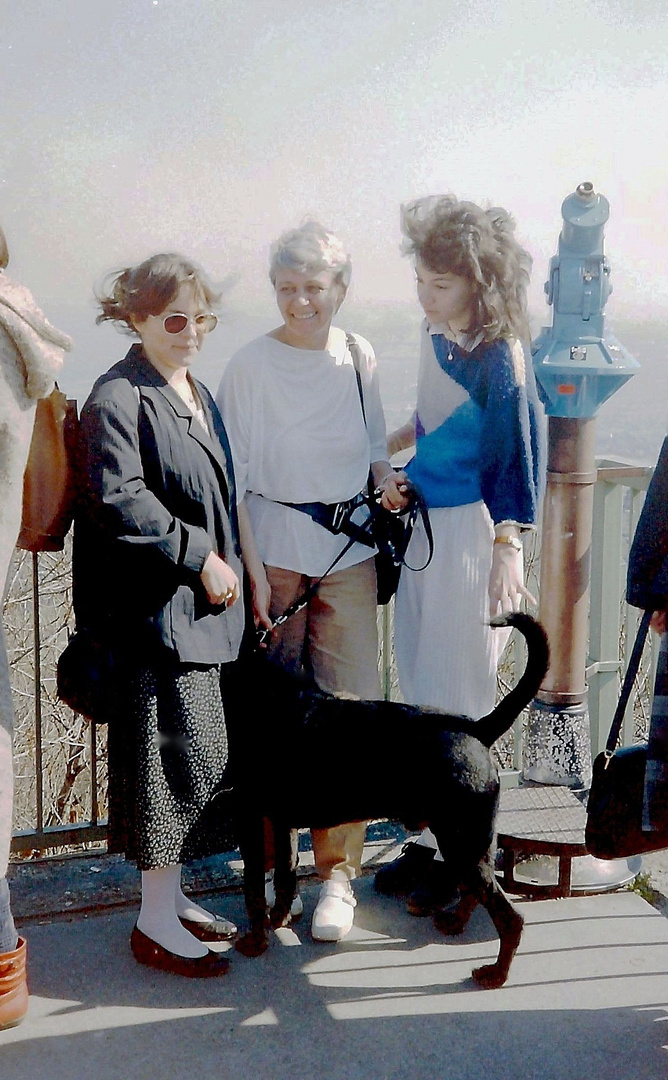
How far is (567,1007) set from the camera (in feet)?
7.75

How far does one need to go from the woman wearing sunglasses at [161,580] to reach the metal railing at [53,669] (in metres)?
0.60

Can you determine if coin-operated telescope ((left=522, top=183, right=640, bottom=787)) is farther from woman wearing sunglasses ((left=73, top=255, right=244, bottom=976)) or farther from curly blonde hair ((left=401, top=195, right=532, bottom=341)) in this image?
woman wearing sunglasses ((left=73, top=255, right=244, bottom=976))

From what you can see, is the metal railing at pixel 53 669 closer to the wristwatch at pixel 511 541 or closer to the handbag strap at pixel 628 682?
the wristwatch at pixel 511 541

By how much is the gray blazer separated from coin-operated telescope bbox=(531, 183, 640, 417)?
1.11 m

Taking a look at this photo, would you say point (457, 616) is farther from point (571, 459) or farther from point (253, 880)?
point (253, 880)

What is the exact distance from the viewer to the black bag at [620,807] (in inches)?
85.8

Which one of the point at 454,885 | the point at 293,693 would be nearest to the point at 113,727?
the point at 293,693

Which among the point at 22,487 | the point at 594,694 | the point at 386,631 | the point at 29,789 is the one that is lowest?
the point at 29,789

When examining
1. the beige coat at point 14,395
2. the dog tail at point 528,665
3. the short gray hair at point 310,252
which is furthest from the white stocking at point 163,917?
the short gray hair at point 310,252

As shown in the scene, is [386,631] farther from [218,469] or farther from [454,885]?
[218,469]

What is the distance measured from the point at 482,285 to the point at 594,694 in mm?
1667

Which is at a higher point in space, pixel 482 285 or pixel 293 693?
pixel 482 285

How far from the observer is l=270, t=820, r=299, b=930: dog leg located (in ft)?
8.50

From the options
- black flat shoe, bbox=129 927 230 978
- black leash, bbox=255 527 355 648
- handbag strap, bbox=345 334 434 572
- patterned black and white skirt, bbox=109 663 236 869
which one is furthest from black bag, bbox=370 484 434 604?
black flat shoe, bbox=129 927 230 978
